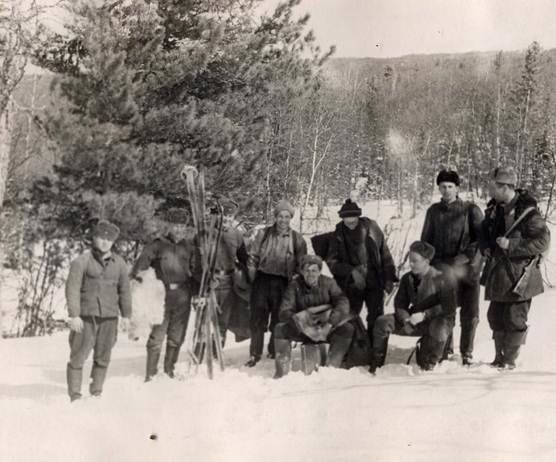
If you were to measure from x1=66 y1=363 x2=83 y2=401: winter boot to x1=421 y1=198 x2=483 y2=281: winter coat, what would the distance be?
2.70m

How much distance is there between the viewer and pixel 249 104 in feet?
35.3

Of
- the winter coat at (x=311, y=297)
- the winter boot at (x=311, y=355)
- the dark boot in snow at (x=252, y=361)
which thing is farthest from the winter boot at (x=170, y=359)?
the winter boot at (x=311, y=355)

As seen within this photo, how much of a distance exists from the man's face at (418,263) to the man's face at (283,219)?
1.03 metres

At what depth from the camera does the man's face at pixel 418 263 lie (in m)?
4.91

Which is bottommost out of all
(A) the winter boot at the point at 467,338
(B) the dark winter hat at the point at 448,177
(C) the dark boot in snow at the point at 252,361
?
(C) the dark boot in snow at the point at 252,361

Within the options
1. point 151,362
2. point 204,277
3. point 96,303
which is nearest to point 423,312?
point 204,277

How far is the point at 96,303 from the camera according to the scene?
14.4ft

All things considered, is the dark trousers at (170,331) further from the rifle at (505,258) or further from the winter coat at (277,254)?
the rifle at (505,258)

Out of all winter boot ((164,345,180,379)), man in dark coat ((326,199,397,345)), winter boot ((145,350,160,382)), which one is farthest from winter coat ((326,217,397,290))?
winter boot ((145,350,160,382))

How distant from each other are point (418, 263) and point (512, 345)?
87 cm

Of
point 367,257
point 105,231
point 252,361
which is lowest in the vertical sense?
point 252,361

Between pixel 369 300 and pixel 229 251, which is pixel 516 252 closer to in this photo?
pixel 369 300

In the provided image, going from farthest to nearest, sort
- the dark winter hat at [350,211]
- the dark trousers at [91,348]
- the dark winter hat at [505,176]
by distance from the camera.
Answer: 1. the dark winter hat at [350,211]
2. the dark winter hat at [505,176]
3. the dark trousers at [91,348]

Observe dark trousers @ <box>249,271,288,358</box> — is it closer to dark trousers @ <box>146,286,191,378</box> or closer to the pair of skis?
the pair of skis
